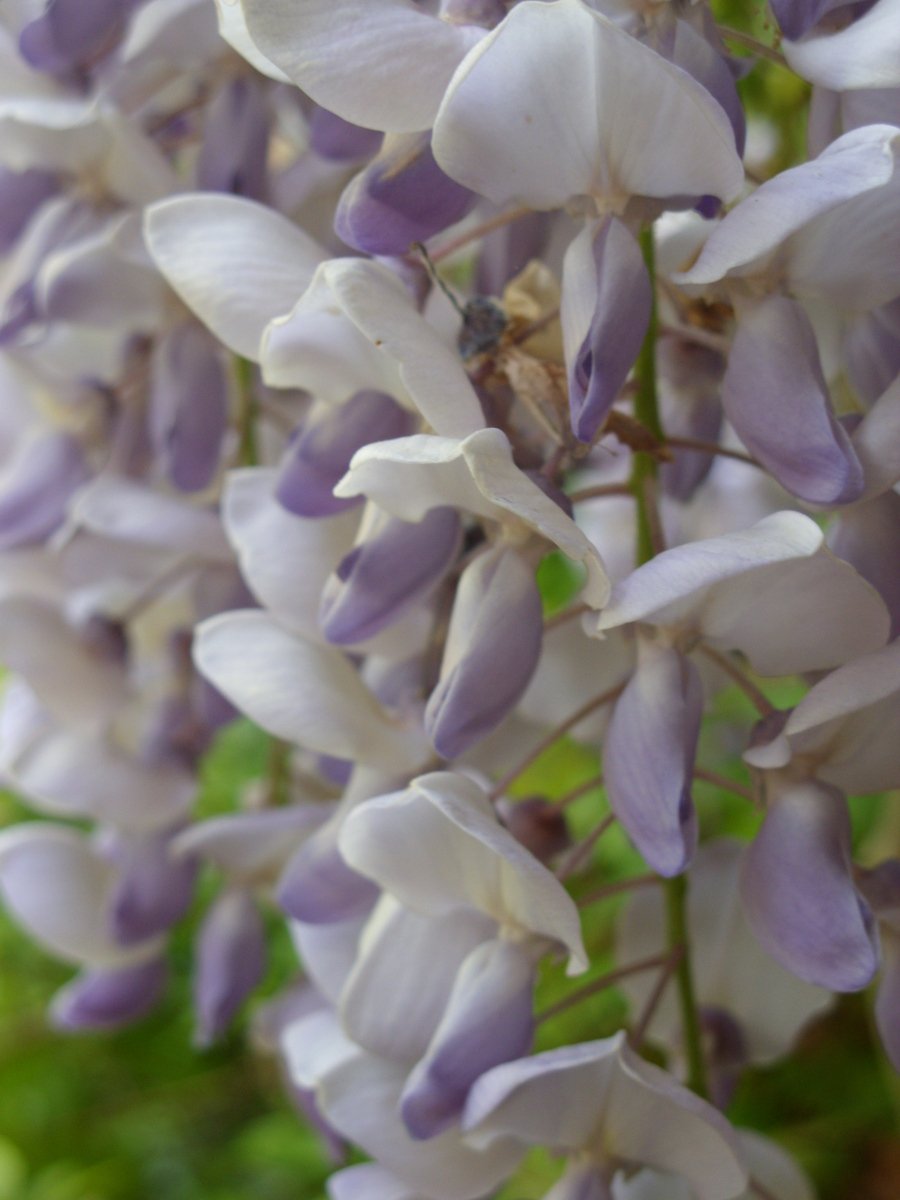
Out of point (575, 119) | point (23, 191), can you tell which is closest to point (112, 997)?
point (23, 191)

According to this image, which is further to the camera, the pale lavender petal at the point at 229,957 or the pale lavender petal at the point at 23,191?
the pale lavender petal at the point at 229,957

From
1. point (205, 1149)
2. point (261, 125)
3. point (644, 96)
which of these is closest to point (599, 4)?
point (644, 96)

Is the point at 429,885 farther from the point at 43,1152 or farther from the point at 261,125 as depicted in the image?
the point at 43,1152

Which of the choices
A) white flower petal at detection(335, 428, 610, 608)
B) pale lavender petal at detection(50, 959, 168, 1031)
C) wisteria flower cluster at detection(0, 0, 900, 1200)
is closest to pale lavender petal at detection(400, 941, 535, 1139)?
wisteria flower cluster at detection(0, 0, 900, 1200)

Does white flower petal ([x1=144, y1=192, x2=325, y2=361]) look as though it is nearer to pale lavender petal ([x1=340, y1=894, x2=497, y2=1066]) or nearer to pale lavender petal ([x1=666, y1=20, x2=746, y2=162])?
pale lavender petal ([x1=666, y1=20, x2=746, y2=162])

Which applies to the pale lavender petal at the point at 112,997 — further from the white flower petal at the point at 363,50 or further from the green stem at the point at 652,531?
the white flower petal at the point at 363,50

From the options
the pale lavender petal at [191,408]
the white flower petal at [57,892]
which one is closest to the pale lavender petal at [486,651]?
the pale lavender petal at [191,408]

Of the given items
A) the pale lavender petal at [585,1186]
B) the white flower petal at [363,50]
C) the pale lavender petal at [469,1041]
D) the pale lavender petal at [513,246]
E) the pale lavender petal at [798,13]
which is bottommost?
the pale lavender petal at [585,1186]
